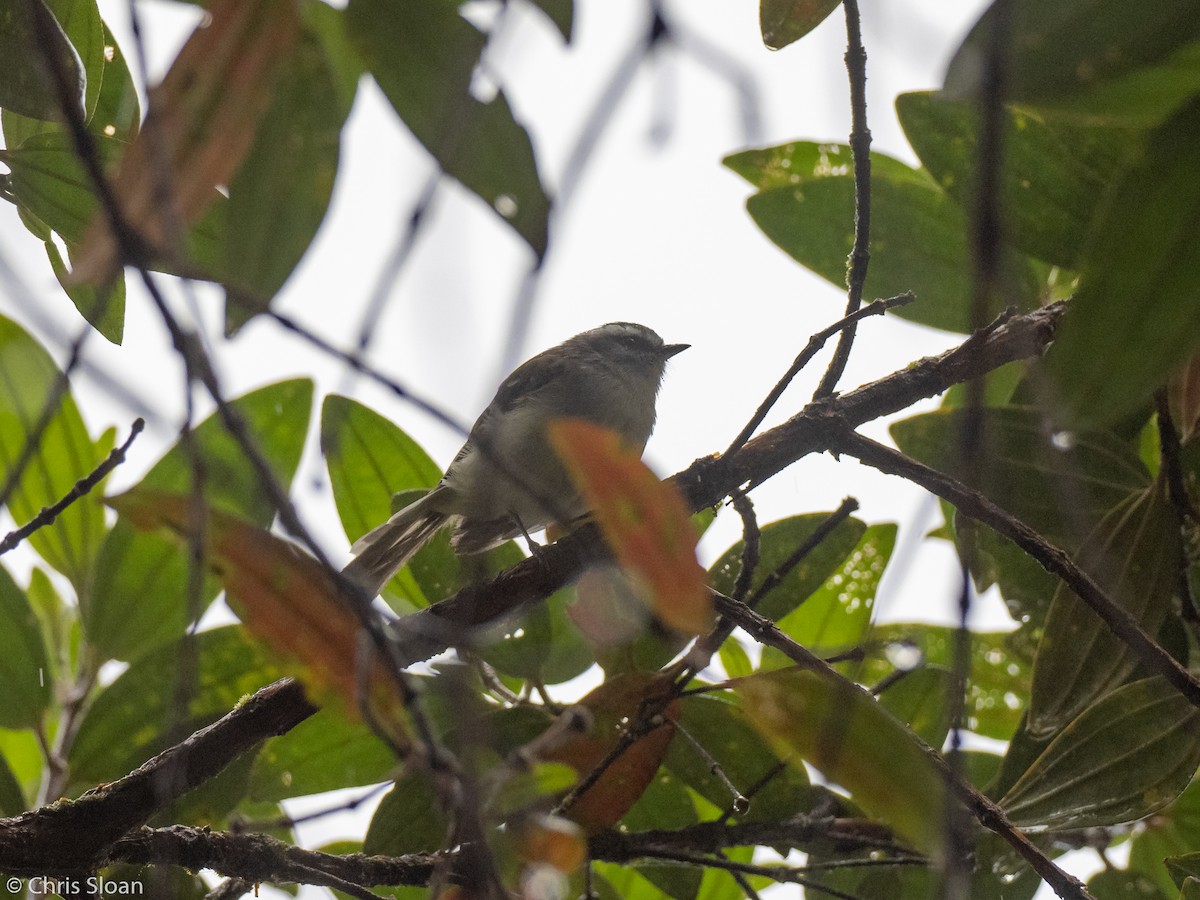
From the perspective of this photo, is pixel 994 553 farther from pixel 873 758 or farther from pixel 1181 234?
pixel 1181 234

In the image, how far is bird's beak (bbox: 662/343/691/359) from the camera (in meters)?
4.48

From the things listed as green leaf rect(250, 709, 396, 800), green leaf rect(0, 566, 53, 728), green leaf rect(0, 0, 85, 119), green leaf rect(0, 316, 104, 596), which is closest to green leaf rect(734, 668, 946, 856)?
green leaf rect(250, 709, 396, 800)

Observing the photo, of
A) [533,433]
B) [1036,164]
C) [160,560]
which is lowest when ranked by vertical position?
[160,560]

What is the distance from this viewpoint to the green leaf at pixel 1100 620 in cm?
186

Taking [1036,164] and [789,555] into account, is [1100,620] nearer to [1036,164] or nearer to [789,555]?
[789,555]

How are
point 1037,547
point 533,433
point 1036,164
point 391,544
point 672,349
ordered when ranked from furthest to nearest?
1. point 672,349
2. point 533,433
3. point 391,544
4. point 1036,164
5. point 1037,547

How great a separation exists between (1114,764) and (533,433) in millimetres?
2136

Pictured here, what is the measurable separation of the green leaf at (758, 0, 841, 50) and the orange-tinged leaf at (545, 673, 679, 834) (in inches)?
37.9

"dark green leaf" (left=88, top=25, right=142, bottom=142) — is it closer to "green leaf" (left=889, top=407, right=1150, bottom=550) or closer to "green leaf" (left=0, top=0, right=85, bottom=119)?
"green leaf" (left=0, top=0, right=85, bottom=119)

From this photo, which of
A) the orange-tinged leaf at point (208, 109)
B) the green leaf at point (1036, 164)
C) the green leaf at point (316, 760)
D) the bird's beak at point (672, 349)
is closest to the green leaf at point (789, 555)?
the green leaf at point (1036, 164)

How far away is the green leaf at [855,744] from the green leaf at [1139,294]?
473 millimetres

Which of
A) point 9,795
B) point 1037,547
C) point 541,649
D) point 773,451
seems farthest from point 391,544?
point 1037,547

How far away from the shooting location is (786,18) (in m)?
1.36

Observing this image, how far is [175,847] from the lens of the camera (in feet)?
5.40
